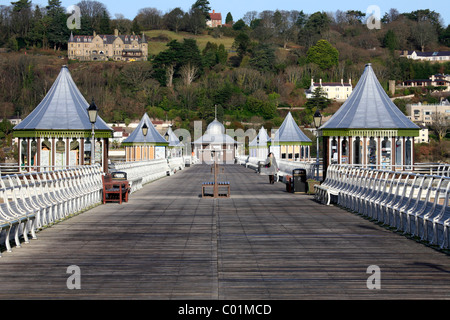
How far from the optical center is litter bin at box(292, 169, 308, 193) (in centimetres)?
3081

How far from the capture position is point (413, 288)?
959 cm

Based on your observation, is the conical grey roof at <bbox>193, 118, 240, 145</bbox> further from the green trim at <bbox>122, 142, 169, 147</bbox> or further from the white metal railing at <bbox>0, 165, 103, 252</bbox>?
the white metal railing at <bbox>0, 165, 103, 252</bbox>

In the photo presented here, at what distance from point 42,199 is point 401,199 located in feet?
28.1

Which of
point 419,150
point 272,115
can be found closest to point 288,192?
point 419,150

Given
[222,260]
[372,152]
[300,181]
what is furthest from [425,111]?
[222,260]

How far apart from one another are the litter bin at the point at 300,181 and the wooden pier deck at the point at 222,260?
10.9m

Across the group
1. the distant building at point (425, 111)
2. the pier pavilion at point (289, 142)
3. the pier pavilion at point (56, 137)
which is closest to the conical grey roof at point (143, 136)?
the pier pavilion at point (289, 142)

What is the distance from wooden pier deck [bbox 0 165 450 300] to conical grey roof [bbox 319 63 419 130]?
13614 mm

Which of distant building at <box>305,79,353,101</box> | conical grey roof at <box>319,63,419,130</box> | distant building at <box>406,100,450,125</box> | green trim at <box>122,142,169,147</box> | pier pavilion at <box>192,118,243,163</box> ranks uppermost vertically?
distant building at <box>305,79,353,101</box>

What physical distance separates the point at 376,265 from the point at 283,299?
3077 millimetres

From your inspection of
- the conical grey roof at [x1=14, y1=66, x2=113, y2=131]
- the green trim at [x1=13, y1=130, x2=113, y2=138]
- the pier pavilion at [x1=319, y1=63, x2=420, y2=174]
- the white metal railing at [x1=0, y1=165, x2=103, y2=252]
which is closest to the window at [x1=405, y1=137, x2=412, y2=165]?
the pier pavilion at [x1=319, y1=63, x2=420, y2=174]

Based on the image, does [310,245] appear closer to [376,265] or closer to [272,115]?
[376,265]

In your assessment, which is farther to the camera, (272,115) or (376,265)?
(272,115)

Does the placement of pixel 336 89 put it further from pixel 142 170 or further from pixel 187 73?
pixel 142 170
